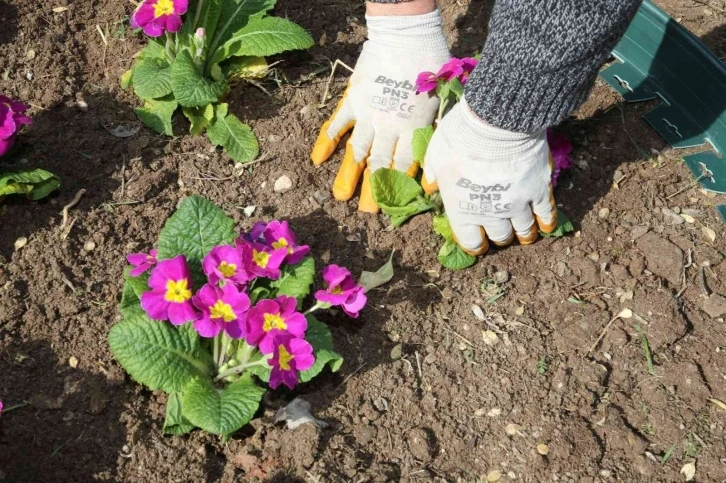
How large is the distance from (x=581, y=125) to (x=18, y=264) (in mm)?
2102

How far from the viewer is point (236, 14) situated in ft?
10.8

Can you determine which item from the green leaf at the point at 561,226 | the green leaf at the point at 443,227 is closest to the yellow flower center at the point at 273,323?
the green leaf at the point at 443,227

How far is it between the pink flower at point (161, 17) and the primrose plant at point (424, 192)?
0.88 m

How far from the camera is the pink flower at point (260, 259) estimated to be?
230 centimetres

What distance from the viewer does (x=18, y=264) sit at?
2689 mm

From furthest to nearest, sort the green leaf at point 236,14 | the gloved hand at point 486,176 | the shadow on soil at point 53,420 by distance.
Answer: the green leaf at point 236,14, the gloved hand at point 486,176, the shadow on soil at point 53,420

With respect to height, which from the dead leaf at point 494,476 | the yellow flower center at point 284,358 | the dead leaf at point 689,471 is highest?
the yellow flower center at point 284,358

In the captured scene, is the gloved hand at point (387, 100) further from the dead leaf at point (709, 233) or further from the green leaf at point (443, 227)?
the dead leaf at point (709, 233)

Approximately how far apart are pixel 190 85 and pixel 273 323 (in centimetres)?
114

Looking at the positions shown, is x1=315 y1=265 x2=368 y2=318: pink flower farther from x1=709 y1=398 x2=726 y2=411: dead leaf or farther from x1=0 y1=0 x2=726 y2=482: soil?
x1=709 y1=398 x2=726 y2=411: dead leaf

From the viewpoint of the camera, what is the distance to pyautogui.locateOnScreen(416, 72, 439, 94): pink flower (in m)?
2.77

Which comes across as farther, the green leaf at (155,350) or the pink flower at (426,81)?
the pink flower at (426,81)

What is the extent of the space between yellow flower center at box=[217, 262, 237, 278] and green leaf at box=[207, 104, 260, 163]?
33.8 inches

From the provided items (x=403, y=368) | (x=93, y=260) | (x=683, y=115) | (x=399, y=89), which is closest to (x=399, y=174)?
(x=399, y=89)
